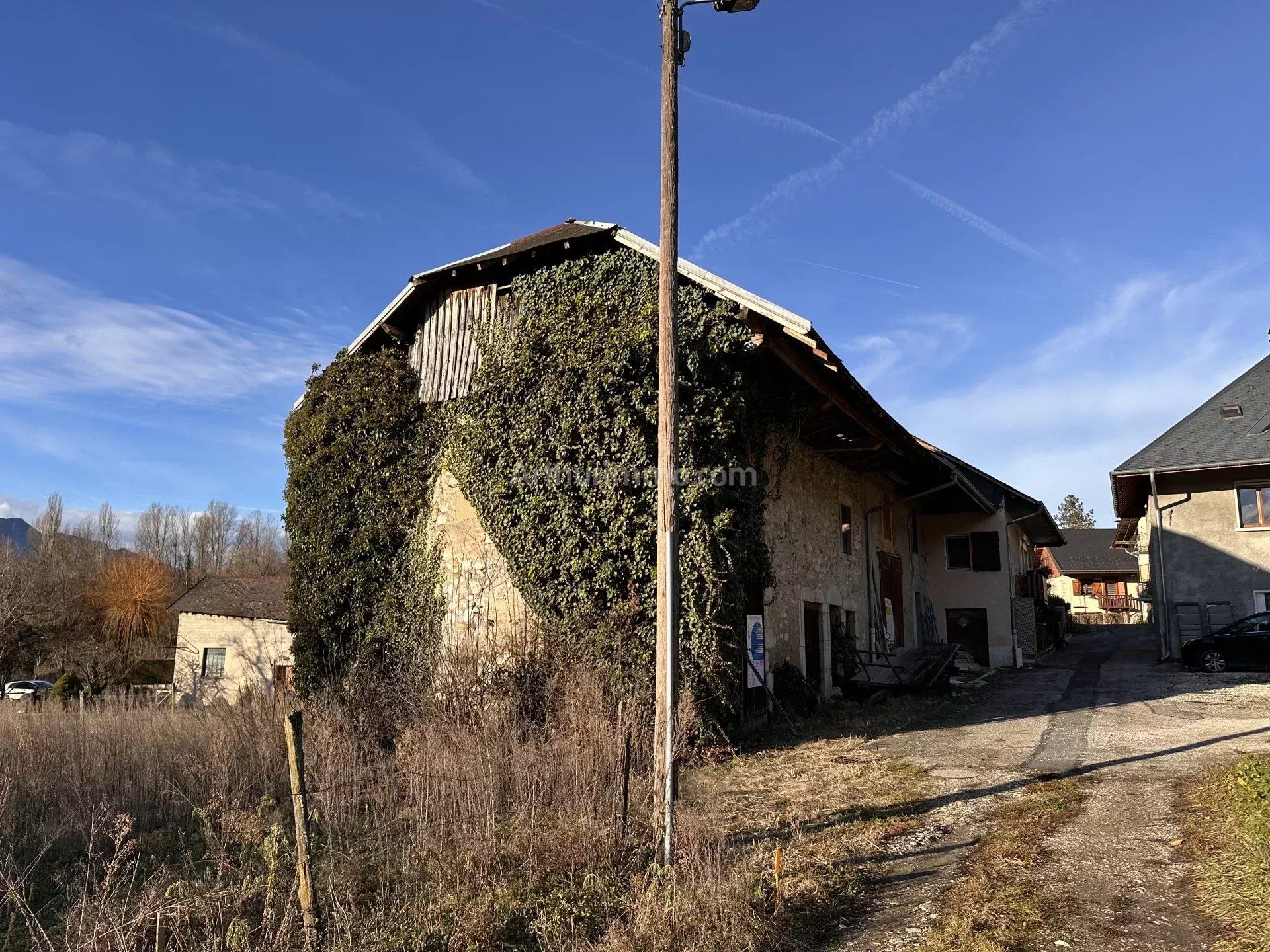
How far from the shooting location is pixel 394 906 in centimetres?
557

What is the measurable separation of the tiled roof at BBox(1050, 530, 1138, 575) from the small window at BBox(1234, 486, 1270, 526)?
3793 centimetres

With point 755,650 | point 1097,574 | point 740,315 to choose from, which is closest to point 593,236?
point 740,315

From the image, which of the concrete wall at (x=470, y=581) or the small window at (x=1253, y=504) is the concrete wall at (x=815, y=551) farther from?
the small window at (x=1253, y=504)

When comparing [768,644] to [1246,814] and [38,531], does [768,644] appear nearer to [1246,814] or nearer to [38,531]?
[1246,814]

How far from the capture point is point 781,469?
14477 millimetres

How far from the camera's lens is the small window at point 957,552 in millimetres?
27109

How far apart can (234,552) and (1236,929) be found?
237ft

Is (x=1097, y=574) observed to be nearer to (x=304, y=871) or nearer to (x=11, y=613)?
(x=11, y=613)

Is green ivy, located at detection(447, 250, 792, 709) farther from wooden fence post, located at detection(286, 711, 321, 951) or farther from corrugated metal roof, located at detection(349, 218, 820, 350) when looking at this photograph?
wooden fence post, located at detection(286, 711, 321, 951)

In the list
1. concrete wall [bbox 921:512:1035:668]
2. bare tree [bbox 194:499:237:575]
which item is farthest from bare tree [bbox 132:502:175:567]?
concrete wall [bbox 921:512:1035:668]

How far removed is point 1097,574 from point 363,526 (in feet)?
193

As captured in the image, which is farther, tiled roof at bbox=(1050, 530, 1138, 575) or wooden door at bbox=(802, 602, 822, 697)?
tiled roof at bbox=(1050, 530, 1138, 575)

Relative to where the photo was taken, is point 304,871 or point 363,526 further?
point 363,526

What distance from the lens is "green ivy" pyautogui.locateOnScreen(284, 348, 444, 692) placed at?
13641mm
